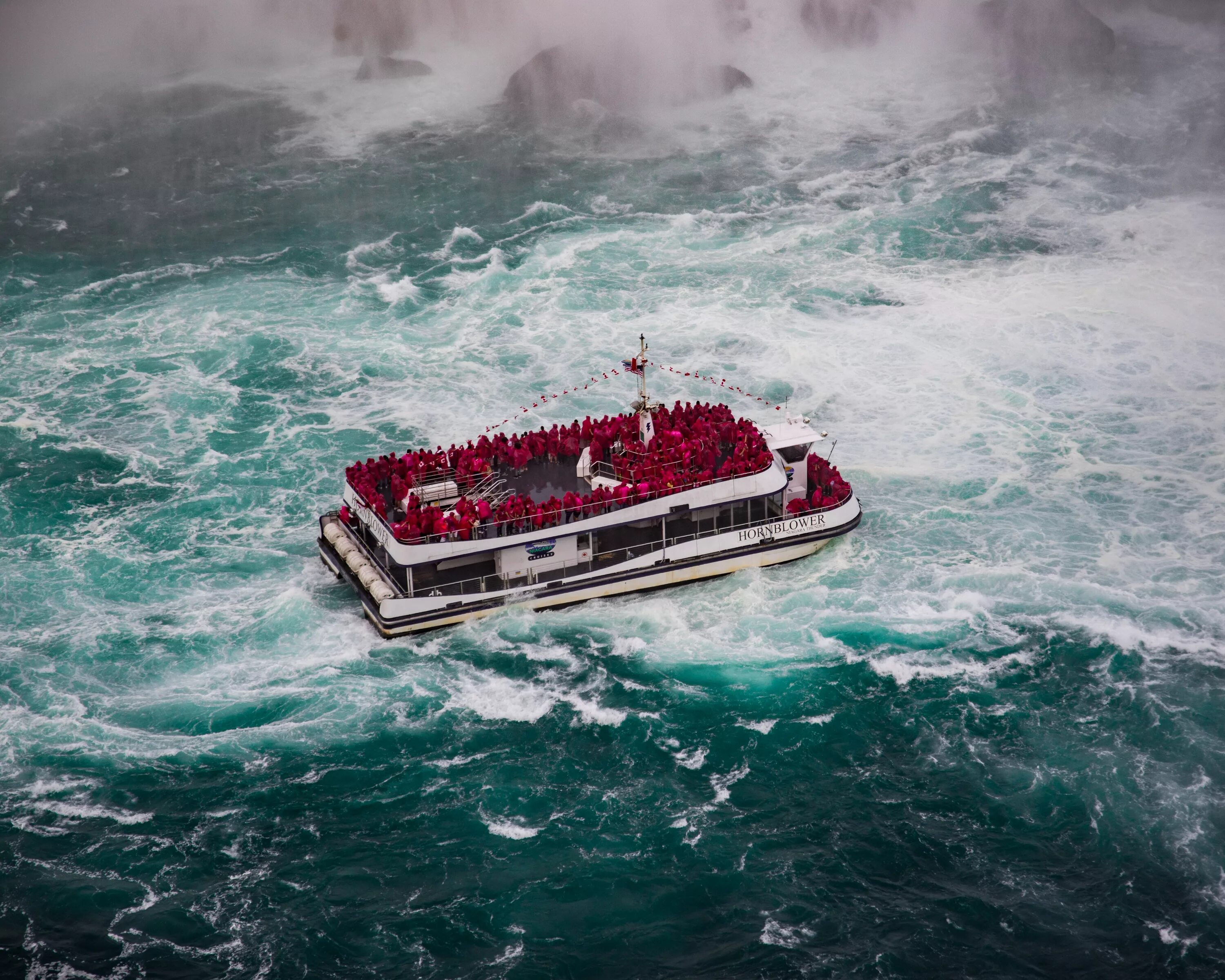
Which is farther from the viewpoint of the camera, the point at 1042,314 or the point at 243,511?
the point at 1042,314

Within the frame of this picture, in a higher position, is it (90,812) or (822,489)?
(822,489)

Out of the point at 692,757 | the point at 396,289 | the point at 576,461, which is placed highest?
the point at 396,289

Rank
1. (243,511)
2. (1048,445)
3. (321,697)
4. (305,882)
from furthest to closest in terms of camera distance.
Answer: (1048,445) < (243,511) < (321,697) < (305,882)

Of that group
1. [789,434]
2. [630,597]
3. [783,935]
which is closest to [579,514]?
[630,597]

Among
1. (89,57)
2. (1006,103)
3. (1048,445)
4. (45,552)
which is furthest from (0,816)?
(89,57)

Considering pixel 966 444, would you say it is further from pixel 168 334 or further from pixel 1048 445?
pixel 168 334

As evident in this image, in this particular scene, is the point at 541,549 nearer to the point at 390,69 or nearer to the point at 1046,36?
the point at 390,69

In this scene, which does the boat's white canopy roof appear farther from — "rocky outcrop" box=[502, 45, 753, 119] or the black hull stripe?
A: "rocky outcrop" box=[502, 45, 753, 119]
